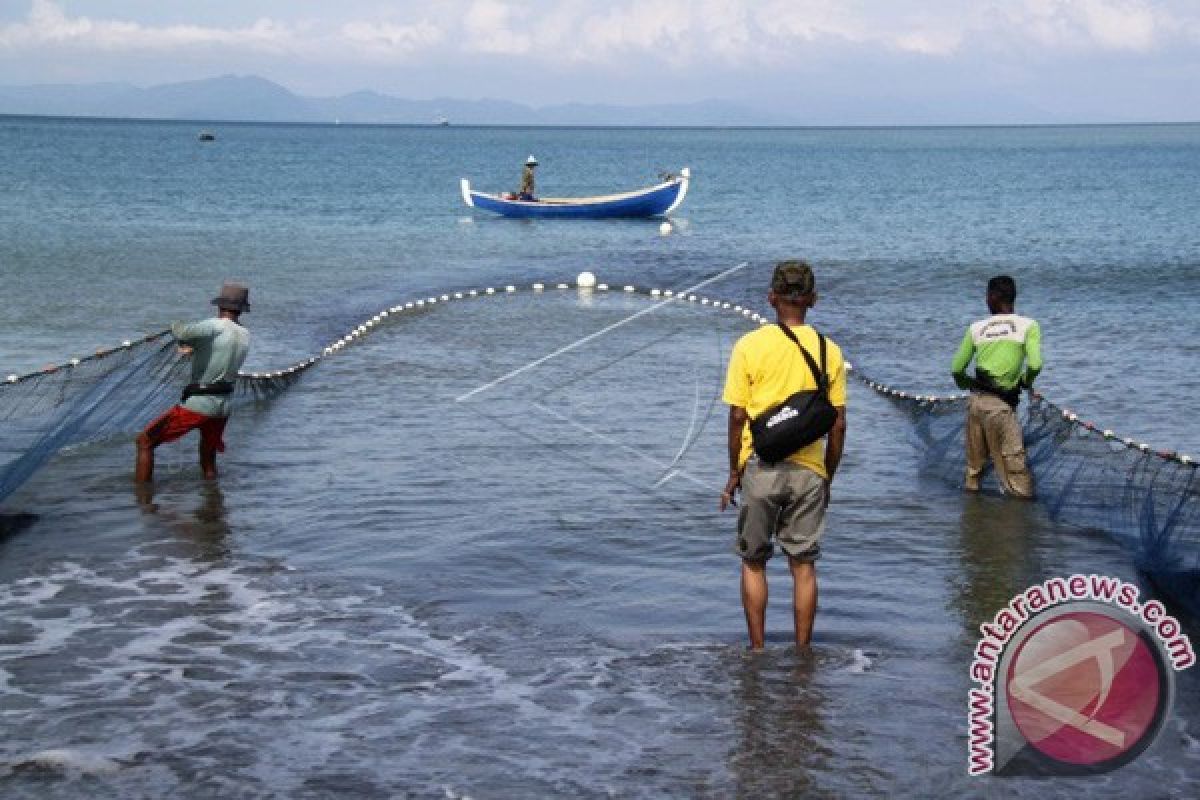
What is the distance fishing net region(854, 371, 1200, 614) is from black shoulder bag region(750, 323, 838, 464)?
288cm

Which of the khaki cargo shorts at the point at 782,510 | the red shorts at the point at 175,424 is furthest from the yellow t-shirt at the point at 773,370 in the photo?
the red shorts at the point at 175,424

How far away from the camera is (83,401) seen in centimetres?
1171

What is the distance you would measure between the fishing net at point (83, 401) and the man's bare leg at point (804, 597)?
582 centimetres

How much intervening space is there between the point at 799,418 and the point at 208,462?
244 inches

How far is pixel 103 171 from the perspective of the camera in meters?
85.7

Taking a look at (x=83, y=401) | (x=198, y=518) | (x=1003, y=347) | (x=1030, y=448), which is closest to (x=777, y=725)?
(x=1003, y=347)

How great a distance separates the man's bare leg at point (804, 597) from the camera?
7.29 meters

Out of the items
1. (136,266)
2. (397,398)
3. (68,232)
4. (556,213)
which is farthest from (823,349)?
(556,213)

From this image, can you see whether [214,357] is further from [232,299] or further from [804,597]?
[804,597]

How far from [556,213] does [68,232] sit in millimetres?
15959

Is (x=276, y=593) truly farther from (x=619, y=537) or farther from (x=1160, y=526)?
(x=1160, y=526)

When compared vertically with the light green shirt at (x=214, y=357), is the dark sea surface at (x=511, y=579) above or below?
below

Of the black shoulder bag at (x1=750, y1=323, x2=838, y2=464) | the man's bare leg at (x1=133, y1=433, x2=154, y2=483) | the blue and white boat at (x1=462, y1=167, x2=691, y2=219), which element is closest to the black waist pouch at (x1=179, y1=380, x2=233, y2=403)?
the man's bare leg at (x1=133, y1=433, x2=154, y2=483)

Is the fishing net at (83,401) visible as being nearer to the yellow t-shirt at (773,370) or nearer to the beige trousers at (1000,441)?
the yellow t-shirt at (773,370)
